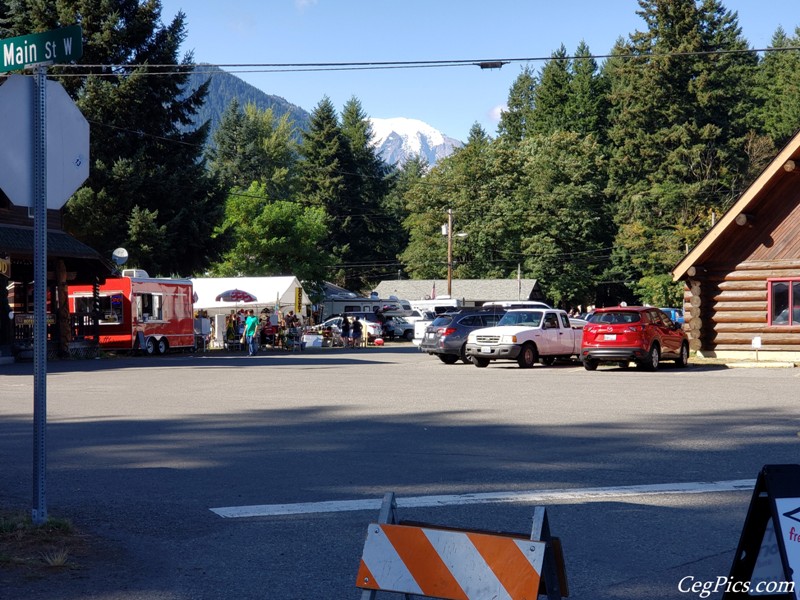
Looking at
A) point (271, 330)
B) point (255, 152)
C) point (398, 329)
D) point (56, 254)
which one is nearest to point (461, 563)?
point (56, 254)

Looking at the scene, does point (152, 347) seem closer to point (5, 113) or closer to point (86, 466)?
point (86, 466)

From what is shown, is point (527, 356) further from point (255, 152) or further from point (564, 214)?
point (255, 152)

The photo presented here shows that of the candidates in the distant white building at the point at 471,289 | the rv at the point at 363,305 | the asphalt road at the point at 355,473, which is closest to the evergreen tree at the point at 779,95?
the distant white building at the point at 471,289

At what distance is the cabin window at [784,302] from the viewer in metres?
29.9

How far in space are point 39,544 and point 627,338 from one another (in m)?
22.3

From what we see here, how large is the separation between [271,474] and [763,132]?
7222 cm

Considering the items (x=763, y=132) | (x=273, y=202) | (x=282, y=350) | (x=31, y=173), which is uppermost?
(x=763, y=132)

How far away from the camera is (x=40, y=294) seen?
7422 mm

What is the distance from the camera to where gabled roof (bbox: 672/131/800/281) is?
28109mm

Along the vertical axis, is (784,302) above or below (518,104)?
below

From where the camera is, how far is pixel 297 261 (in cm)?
7131

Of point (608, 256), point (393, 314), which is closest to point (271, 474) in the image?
point (393, 314)

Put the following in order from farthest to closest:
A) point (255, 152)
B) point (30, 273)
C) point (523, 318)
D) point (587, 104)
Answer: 1. point (255, 152)
2. point (587, 104)
3. point (30, 273)
4. point (523, 318)

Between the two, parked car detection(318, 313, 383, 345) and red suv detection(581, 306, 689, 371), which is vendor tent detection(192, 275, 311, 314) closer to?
parked car detection(318, 313, 383, 345)
